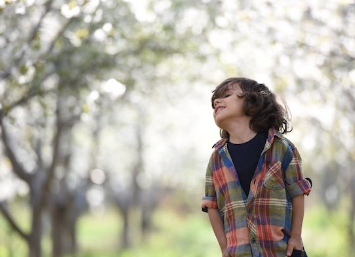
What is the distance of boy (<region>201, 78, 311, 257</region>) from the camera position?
3123 mm

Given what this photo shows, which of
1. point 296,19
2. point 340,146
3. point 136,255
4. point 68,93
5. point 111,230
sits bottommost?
point 111,230

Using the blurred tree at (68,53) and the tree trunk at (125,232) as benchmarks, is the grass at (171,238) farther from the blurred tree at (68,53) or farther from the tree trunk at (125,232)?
the blurred tree at (68,53)

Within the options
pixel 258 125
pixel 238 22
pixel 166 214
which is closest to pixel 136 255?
pixel 238 22

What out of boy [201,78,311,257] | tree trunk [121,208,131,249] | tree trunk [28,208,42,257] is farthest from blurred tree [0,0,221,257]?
tree trunk [121,208,131,249]

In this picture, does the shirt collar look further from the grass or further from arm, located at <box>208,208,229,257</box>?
the grass

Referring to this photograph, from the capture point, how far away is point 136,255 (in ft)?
52.3

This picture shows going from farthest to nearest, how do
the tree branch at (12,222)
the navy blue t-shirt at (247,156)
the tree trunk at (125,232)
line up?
the tree trunk at (125,232), the tree branch at (12,222), the navy blue t-shirt at (247,156)

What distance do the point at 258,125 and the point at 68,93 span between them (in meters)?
4.89

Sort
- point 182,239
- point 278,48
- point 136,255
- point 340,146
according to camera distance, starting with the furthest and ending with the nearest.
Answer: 1. point 182,239
2. point 136,255
3. point 340,146
4. point 278,48

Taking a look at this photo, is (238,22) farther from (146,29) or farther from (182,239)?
(182,239)

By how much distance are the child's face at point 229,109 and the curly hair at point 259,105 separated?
0.03m

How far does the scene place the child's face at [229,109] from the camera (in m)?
3.31

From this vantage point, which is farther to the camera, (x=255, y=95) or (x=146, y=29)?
(x=146, y=29)

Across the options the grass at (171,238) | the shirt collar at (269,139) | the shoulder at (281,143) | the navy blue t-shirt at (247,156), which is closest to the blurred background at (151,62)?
the grass at (171,238)
